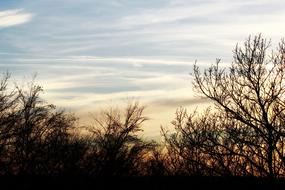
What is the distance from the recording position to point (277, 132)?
22516mm

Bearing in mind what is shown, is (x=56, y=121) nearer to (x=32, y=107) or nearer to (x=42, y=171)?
(x=32, y=107)

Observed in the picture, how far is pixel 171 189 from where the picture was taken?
1433cm

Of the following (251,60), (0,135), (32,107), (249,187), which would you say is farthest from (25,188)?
(32,107)

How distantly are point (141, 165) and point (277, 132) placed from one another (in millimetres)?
25827

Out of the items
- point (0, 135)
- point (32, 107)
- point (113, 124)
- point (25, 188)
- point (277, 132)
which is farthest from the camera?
point (113, 124)

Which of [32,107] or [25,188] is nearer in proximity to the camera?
[25,188]

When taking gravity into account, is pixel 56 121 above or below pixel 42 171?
above

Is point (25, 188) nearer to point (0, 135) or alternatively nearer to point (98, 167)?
point (0, 135)

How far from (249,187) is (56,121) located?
25.4 m

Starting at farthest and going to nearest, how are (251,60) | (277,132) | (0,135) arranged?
1. (0,135)
2. (251,60)
3. (277,132)

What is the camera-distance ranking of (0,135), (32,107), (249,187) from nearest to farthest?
(249,187) → (0,135) → (32,107)

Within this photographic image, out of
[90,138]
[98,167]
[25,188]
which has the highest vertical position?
[90,138]

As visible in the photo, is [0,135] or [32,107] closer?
[0,135]

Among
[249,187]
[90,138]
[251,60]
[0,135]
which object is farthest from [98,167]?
[249,187]
